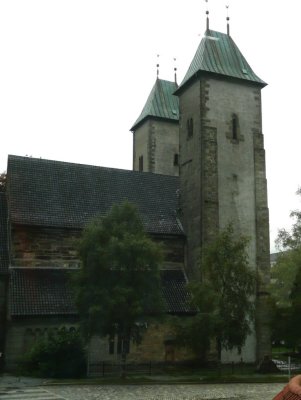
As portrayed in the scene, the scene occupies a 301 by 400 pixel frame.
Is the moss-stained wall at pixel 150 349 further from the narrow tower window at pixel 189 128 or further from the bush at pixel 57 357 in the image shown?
the narrow tower window at pixel 189 128

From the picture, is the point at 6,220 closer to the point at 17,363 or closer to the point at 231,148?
the point at 17,363

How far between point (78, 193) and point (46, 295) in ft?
27.4

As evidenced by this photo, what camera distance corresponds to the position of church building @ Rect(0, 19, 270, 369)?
29.3 m

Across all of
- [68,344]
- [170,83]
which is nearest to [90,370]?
[68,344]

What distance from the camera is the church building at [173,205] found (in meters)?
29.3

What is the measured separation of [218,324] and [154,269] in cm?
385

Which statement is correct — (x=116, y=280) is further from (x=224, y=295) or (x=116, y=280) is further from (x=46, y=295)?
(x=46, y=295)

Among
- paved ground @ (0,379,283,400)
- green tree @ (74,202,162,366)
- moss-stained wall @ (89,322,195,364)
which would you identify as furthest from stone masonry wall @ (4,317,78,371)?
paved ground @ (0,379,283,400)

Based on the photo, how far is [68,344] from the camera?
84.4 feet

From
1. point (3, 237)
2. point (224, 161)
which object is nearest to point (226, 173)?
point (224, 161)

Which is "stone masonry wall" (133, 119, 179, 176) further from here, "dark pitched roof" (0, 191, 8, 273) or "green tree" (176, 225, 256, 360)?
"green tree" (176, 225, 256, 360)

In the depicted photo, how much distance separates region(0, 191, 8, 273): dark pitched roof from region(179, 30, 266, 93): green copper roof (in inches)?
591

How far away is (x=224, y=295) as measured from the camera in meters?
25.2

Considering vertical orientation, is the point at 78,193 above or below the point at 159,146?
below
